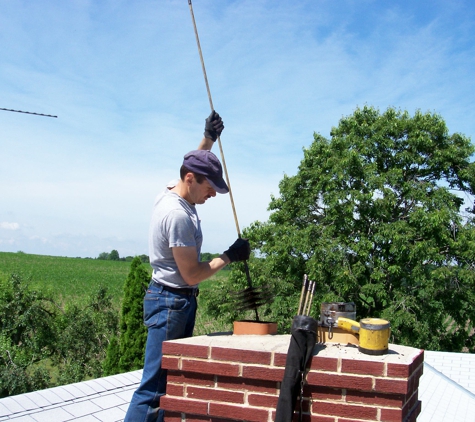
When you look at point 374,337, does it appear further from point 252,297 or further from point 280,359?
point 252,297

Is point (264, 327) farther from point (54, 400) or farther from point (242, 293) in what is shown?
point (54, 400)

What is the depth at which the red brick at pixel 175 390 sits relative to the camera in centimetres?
236

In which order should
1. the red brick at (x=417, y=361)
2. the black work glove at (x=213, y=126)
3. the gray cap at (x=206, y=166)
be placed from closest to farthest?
the red brick at (x=417, y=361)
the gray cap at (x=206, y=166)
the black work glove at (x=213, y=126)

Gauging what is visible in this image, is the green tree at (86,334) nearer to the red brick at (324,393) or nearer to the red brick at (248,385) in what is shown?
the red brick at (248,385)

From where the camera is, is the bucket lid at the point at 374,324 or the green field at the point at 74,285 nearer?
the bucket lid at the point at 374,324

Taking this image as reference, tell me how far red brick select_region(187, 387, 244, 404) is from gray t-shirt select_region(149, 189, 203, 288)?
0.58 meters

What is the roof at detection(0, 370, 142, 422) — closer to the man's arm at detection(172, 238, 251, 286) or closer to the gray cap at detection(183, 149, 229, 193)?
the man's arm at detection(172, 238, 251, 286)

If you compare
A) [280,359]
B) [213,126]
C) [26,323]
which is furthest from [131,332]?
[280,359]

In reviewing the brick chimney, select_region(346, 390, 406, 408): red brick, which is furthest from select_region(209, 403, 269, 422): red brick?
select_region(346, 390, 406, 408): red brick

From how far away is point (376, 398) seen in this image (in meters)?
2.07

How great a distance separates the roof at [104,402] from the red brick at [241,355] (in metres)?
2.48

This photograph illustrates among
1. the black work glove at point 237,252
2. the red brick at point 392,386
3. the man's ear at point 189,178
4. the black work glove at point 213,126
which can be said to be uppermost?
the black work glove at point 213,126

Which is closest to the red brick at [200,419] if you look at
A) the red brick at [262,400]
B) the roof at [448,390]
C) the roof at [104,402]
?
the red brick at [262,400]

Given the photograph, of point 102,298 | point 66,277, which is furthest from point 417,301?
point 66,277
